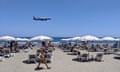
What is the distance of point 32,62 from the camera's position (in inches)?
549

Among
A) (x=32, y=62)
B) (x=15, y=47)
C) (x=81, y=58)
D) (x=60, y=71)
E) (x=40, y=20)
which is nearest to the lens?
Answer: (x=60, y=71)

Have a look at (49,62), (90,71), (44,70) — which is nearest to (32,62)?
(49,62)

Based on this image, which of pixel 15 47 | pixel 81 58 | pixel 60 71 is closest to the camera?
pixel 60 71

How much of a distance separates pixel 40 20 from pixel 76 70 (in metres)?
43.5

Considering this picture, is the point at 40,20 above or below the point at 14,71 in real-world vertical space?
above

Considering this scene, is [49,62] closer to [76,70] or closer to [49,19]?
[76,70]

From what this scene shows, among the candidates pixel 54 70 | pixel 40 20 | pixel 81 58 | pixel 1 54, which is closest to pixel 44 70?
pixel 54 70

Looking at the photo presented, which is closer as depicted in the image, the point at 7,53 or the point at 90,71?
the point at 90,71

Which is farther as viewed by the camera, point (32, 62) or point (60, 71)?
point (32, 62)

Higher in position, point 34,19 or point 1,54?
point 34,19

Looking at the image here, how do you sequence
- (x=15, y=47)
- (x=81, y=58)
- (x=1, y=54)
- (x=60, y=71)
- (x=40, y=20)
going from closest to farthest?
(x=60, y=71)
(x=81, y=58)
(x=1, y=54)
(x=15, y=47)
(x=40, y=20)

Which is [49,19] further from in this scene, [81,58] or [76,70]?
[76,70]

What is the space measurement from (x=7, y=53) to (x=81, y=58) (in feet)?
20.5

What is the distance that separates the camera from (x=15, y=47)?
2322 cm
